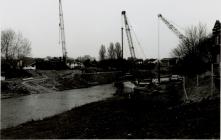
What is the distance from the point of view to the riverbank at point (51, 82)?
52344 mm

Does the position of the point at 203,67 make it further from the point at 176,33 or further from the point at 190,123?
the point at 190,123

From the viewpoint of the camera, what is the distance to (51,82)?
65.6m

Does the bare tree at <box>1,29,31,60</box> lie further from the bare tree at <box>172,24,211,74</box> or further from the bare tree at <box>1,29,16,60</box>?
the bare tree at <box>172,24,211,74</box>

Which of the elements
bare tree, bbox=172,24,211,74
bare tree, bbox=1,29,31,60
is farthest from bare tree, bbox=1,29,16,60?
bare tree, bbox=172,24,211,74

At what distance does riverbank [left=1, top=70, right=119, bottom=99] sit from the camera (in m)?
52.3

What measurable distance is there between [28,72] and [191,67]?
37627mm

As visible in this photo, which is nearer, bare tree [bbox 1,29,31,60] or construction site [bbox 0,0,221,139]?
construction site [bbox 0,0,221,139]

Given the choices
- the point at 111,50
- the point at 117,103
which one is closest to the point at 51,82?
the point at 117,103

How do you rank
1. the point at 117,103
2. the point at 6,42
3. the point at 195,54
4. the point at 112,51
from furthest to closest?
the point at 112,51 < the point at 6,42 < the point at 195,54 < the point at 117,103

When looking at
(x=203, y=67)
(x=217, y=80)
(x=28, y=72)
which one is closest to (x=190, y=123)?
(x=217, y=80)

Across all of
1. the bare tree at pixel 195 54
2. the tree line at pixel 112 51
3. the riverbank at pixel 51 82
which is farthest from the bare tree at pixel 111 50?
the bare tree at pixel 195 54

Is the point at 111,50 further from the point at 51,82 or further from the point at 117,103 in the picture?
the point at 117,103

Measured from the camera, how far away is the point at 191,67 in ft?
184

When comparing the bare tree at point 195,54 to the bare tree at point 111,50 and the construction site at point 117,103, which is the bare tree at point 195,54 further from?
the bare tree at point 111,50
